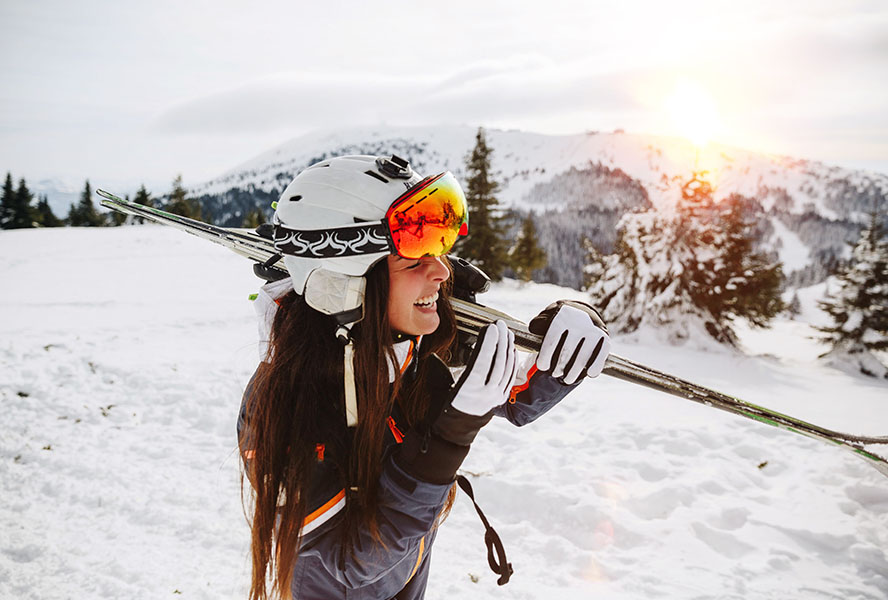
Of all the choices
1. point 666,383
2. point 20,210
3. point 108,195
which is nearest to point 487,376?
point 666,383

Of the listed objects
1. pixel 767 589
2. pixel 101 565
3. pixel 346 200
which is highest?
pixel 346 200

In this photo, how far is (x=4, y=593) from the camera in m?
3.60

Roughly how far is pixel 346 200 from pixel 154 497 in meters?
4.36

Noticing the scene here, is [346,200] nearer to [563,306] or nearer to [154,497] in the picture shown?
[563,306]

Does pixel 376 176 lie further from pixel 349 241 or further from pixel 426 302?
pixel 426 302

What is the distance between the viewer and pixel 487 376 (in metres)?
1.90

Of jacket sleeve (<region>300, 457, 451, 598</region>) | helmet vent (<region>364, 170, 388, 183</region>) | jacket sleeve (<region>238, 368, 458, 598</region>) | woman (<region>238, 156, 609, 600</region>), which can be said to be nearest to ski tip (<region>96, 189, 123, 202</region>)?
woman (<region>238, 156, 609, 600</region>)

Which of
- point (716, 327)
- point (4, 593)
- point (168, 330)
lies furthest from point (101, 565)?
point (716, 327)

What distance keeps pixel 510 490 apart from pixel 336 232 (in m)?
4.12

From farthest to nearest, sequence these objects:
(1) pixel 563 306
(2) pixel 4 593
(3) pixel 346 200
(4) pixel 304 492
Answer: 1. (2) pixel 4 593
2. (1) pixel 563 306
3. (3) pixel 346 200
4. (4) pixel 304 492

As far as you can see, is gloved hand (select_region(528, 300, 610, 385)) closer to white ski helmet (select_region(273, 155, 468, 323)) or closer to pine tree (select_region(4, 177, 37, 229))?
white ski helmet (select_region(273, 155, 468, 323))

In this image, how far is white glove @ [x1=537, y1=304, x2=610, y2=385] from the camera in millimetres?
2365

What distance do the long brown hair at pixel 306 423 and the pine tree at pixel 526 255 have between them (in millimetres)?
31741

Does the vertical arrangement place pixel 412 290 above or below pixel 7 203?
below
